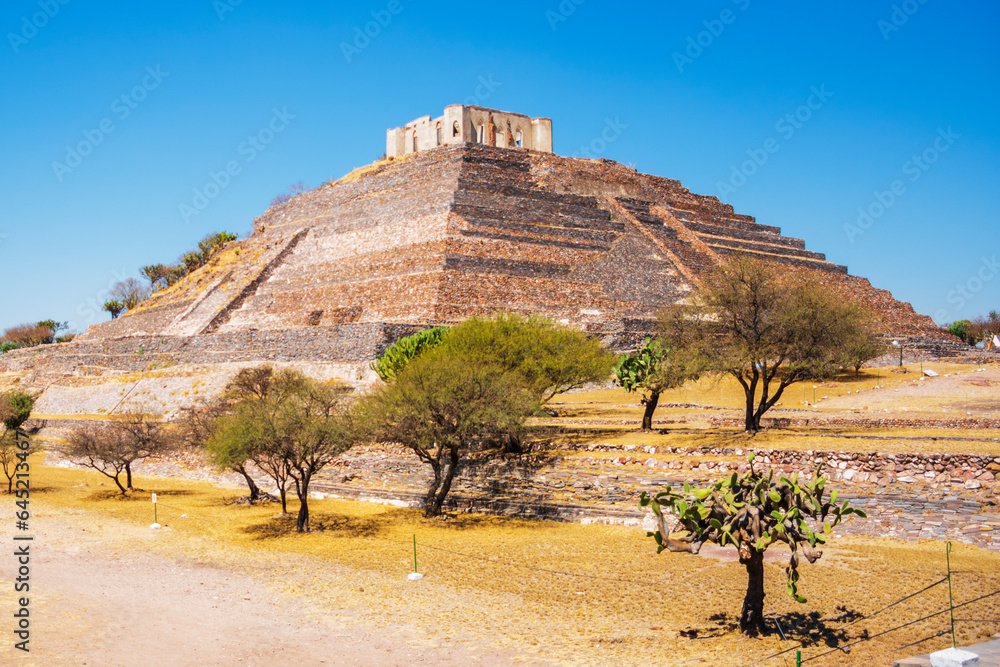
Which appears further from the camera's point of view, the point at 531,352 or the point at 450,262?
the point at 450,262

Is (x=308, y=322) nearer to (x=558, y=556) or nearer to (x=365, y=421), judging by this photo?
(x=365, y=421)

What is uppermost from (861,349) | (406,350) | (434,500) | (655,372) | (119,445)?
(406,350)

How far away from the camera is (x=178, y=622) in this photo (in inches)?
458

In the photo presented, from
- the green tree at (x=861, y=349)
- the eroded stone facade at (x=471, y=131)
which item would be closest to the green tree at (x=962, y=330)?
the eroded stone facade at (x=471, y=131)

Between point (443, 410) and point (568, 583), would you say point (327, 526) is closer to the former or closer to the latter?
point (443, 410)

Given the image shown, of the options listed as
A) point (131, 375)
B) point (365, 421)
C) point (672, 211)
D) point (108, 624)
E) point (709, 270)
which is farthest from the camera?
point (672, 211)

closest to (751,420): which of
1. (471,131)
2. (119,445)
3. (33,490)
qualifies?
(119,445)

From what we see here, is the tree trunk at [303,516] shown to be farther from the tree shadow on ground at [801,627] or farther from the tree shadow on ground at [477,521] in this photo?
the tree shadow on ground at [801,627]

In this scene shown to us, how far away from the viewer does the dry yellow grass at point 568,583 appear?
34.1ft

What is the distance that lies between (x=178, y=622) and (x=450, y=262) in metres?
29.4

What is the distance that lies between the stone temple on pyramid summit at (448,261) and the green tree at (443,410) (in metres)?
11.8

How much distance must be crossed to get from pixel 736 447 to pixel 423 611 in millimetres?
9165

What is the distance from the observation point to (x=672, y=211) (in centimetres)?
5534

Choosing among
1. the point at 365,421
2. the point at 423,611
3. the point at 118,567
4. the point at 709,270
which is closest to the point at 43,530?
the point at 118,567
